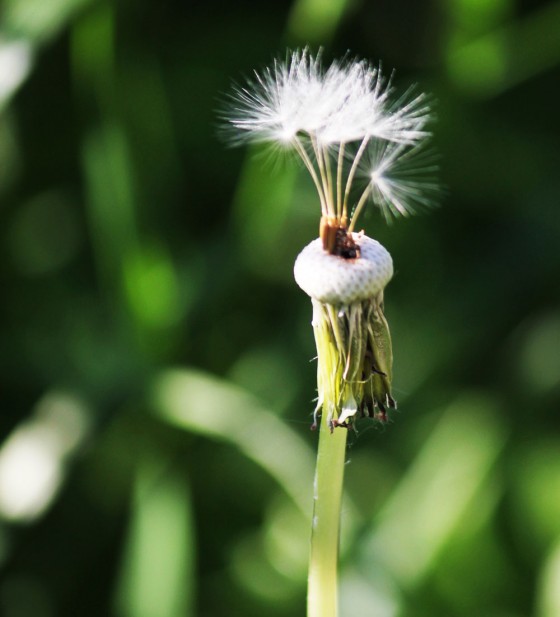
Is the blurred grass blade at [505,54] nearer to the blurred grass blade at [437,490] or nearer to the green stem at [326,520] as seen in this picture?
the blurred grass blade at [437,490]

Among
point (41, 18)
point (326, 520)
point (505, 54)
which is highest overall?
point (505, 54)

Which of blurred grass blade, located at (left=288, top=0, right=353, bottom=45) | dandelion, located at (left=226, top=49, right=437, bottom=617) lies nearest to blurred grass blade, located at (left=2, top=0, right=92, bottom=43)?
blurred grass blade, located at (left=288, top=0, right=353, bottom=45)

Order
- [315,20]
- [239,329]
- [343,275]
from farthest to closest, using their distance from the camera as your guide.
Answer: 1. [239,329]
2. [315,20]
3. [343,275]

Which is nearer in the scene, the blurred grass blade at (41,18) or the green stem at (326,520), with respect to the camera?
the green stem at (326,520)

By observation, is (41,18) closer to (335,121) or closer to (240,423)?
(240,423)

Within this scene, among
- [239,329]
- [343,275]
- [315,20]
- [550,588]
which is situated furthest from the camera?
[239,329]

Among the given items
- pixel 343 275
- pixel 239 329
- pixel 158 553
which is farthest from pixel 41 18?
pixel 343 275

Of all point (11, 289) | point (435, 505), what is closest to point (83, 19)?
point (11, 289)

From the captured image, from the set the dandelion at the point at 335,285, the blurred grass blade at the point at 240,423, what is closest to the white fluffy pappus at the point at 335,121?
the dandelion at the point at 335,285
